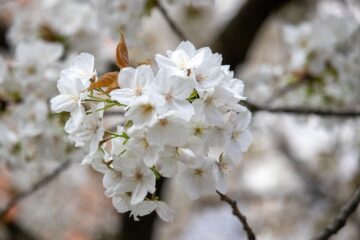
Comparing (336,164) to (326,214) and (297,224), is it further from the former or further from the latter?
(326,214)

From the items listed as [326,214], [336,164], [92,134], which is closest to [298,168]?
[336,164]

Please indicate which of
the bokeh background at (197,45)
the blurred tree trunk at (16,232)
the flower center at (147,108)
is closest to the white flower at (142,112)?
the flower center at (147,108)

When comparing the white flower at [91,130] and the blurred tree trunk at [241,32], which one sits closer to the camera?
the white flower at [91,130]

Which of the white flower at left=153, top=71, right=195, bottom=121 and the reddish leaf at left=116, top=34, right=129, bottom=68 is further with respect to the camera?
the reddish leaf at left=116, top=34, right=129, bottom=68

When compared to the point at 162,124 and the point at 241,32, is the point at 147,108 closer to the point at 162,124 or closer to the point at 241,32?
the point at 162,124

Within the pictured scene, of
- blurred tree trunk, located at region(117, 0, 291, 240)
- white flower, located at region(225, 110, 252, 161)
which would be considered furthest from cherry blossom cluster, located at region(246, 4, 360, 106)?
white flower, located at region(225, 110, 252, 161)

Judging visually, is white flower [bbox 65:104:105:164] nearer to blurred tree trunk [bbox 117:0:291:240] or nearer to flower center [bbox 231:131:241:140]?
flower center [bbox 231:131:241:140]

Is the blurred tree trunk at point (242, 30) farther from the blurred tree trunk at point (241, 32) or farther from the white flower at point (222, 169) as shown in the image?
the white flower at point (222, 169)
